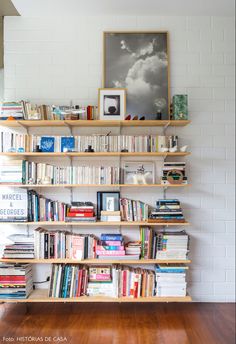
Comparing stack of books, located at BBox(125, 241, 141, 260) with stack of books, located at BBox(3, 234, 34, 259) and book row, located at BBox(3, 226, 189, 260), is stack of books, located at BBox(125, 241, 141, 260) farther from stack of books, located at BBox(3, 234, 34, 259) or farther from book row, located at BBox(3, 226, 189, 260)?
stack of books, located at BBox(3, 234, 34, 259)

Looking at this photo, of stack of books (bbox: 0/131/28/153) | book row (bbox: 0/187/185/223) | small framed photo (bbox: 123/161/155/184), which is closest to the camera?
book row (bbox: 0/187/185/223)

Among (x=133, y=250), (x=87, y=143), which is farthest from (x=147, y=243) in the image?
(x=87, y=143)

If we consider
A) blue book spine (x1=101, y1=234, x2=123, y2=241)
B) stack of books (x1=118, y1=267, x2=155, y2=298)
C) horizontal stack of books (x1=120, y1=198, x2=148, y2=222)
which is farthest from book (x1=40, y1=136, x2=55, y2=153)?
stack of books (x1=118, y1=267, x2=155, y2=298)

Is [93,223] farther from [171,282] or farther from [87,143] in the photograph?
[171,282]

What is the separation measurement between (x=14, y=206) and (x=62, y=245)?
23.8 inches

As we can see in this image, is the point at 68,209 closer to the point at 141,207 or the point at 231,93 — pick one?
the point at 141,207

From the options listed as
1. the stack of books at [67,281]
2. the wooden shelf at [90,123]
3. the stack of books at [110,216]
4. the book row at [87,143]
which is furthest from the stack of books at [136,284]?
the wooden shelf at [90,123]

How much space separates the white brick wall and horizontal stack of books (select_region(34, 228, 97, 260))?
110cm

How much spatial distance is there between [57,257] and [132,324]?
0.93 m

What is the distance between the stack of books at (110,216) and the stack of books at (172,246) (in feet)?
1.47

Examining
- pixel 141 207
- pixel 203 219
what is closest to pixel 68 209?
pixel 141 207

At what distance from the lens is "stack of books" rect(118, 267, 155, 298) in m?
3.02

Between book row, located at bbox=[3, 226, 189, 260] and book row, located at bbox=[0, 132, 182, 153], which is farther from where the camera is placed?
book row, located at bbox=[0, 132, 182, 153]

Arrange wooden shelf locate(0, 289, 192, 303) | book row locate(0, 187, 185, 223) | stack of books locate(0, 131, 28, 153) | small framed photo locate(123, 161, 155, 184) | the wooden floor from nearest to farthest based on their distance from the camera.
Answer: the wooden floor < wooden shelf locate(0, 289, 192, 303) < book row locate(0, 187, 185, 223) < stack of books locate(0, 131, 28, 153) < small framed photo locate(123, 161, 155, 184)
